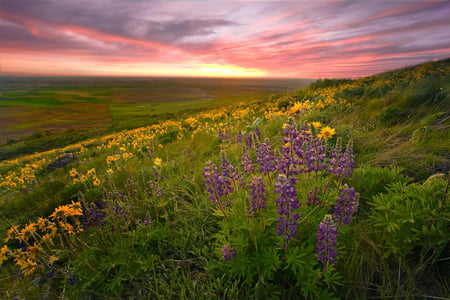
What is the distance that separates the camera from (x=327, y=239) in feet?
4.70

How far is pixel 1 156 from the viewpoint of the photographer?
39750 mm

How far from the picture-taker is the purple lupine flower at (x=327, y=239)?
1.42 m

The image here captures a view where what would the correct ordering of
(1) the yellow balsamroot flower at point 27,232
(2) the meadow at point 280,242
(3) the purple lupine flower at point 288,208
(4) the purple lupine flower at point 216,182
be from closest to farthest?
(3) the purple lupine flower at point 288,208 → (2) the meadow at point 280,242 → (4) the purple lupine flower at point 216,182 → (1) the yellow balsamroot flower at point 27,232

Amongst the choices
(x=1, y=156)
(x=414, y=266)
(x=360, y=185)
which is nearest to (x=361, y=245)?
(x=414, y=266)

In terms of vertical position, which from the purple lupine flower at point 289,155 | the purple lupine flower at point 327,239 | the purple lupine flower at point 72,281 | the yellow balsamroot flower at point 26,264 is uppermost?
the purple lupine flower at point 289,155

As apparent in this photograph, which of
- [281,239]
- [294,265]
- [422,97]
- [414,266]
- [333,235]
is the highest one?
[422,97]

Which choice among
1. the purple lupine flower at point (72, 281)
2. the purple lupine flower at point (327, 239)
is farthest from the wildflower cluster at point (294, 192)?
the purple lupine flower at point (72, 281)

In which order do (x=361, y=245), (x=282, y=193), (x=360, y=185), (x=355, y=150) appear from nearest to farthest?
(x=282, y=193) < (x=361, y=245) < (x=360, y=185) < (x=355, y=150)

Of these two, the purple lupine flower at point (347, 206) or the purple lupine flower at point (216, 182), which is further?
the purple lupine flower at point (216, 182)

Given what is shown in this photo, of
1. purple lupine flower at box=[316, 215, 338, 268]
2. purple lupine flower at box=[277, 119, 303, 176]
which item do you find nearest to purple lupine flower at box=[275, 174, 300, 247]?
purple lupine flower at box=[316, 215, 338, 268]

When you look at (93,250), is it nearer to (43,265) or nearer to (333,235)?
(43,265)

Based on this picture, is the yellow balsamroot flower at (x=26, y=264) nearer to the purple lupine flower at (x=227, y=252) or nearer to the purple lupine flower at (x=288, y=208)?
the purple lupine flower at (x=227, y=252)

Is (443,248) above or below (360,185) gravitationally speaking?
below

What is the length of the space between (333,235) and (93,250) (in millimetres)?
2425
